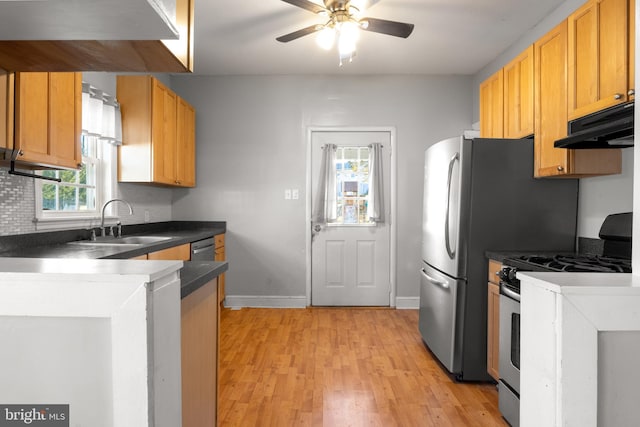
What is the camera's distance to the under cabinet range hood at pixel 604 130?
1675 millimetres

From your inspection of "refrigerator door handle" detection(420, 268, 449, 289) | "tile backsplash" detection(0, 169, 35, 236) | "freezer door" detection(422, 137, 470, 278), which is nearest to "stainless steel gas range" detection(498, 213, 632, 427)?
"freezer door" detection(422, 137, 470, 278)

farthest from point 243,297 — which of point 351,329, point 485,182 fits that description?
point 485,182

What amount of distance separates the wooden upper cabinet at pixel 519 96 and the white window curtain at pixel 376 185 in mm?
1626

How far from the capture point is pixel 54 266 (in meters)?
0.91

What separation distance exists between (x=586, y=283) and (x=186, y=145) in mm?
3848

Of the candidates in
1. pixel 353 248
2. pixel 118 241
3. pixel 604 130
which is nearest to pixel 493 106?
pixel 604 130

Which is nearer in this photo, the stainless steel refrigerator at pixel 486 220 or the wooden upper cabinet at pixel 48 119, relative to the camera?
the wooden upper cabinet at pixel 48 119

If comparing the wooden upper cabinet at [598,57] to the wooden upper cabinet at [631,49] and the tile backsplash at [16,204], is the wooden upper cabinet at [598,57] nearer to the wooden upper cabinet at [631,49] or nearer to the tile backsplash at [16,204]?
the wooden upper cabinet at [631,49]

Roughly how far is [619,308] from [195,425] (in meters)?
1.24

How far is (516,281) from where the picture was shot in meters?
2.03

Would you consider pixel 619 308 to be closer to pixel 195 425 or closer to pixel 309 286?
pixel 195 425

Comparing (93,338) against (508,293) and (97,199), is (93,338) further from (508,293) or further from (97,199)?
(97,199)

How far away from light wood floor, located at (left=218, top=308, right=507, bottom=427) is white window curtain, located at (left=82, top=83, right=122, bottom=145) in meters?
1.88

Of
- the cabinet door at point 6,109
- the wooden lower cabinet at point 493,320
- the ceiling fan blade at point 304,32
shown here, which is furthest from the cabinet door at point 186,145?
the wooden lower cabinet at point 493,320
